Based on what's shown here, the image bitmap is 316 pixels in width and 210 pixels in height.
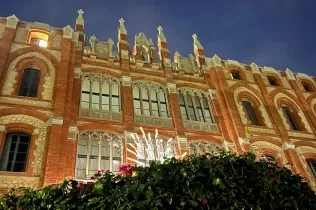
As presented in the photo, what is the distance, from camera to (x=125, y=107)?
1622cm

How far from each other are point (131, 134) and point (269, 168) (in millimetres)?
8451

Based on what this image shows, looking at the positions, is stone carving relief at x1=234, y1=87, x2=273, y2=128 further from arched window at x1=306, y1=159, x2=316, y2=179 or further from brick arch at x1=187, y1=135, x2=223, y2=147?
arched window at x1=306, y1=159, x2=316, y2=179

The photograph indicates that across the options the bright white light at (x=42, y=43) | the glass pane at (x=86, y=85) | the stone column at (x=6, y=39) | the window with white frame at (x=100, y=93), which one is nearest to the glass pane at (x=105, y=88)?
the window with white frame at (x=100, y=93)

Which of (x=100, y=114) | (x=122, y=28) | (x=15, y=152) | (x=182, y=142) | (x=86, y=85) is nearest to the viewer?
(x=15, y=152)

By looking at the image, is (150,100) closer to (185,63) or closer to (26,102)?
(185,63)

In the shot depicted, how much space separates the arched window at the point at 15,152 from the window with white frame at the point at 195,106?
8541mm

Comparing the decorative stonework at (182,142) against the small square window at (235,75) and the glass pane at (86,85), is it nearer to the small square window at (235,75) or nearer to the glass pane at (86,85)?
the glass pane at (86,85)

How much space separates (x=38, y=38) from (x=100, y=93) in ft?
18.1

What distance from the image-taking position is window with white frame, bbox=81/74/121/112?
52.7 feet

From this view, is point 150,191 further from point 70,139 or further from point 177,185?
point 70,139

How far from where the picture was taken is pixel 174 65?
2134 centimetres

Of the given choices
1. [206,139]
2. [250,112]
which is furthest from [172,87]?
[250,112]

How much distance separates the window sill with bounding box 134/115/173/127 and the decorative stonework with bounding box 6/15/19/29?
8903mm

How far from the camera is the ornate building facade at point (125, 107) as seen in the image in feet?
44.3
